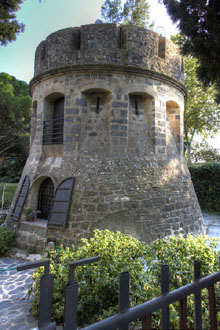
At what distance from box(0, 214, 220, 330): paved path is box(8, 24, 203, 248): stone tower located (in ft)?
3.72

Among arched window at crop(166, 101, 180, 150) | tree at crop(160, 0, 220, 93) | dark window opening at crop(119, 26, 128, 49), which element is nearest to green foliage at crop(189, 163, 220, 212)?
arched window at crop(166, 101, 180, 150)

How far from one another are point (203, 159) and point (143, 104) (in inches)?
824

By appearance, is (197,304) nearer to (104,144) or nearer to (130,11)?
(104,144)

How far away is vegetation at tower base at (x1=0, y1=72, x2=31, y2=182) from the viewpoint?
14586 mm

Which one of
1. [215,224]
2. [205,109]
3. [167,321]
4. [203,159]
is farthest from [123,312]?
[203,159]

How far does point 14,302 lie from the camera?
156 inches

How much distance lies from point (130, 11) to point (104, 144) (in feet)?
44.0

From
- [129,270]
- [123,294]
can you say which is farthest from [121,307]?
[129,270]

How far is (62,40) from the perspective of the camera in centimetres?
679

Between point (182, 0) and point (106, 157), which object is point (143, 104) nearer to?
point (106, 157)

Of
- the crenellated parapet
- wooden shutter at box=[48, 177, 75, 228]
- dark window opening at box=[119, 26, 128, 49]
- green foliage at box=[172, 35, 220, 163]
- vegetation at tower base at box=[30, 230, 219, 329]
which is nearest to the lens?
vegetation at tower base at box=[30, 230, 219, 329]

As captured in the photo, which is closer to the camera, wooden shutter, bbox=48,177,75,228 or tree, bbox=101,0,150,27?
wooden shutter, bbox=48,177,75,228

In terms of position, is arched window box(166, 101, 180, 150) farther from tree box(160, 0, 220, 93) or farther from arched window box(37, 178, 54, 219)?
arched window box(37, 178, 54, 219)

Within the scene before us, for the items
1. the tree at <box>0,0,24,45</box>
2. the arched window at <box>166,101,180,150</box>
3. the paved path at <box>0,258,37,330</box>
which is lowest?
the paved path at <box>0,258,37,330</box>
